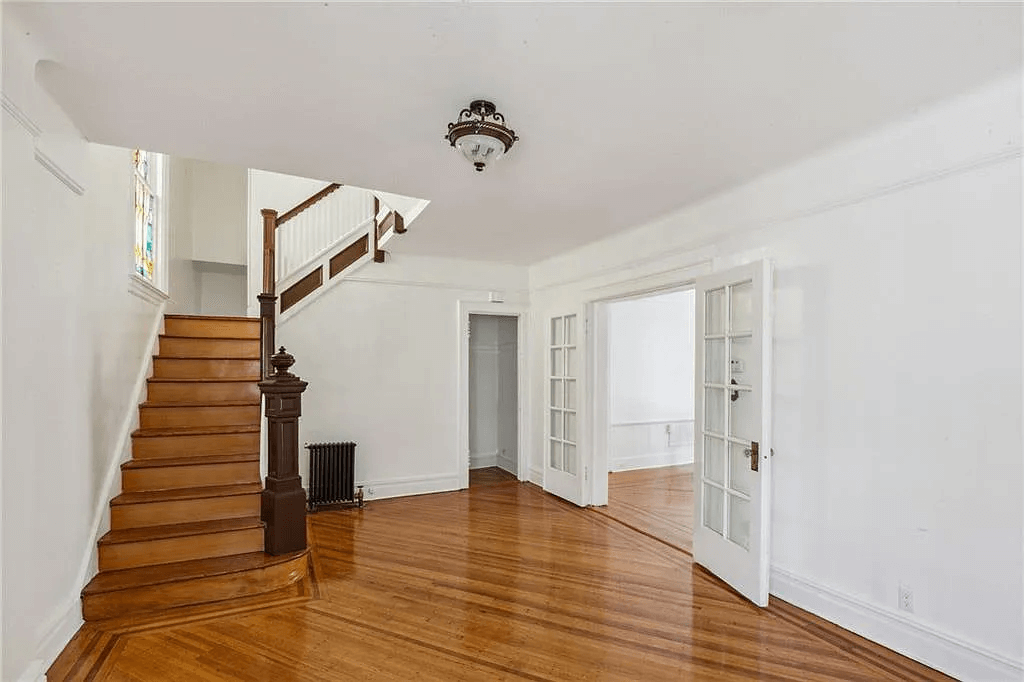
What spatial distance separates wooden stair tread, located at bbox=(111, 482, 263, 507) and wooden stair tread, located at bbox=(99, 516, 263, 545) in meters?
0.17

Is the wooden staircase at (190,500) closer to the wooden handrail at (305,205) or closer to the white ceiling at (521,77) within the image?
the wooden handrail at (305,205)

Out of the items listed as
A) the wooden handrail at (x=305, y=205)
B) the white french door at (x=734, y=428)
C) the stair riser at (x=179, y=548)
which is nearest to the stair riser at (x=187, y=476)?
the stair riser at (x=179, y=548)

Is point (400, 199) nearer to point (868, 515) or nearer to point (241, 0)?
point (241, 0)

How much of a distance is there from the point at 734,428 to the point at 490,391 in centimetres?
412

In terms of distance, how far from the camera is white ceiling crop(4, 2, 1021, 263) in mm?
1760

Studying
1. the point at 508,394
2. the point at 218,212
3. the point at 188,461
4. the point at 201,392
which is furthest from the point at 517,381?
the point at 218,212

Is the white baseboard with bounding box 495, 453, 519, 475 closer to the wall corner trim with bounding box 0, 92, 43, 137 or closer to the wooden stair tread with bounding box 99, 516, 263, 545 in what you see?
the wooden stair tread with bounding box 99, 516, 263, 545

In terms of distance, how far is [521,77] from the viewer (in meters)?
2.11

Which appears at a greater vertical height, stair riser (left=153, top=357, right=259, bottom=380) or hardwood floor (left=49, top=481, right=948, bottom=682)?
stair riser (left=153, top=357, right=259, bottom=380)

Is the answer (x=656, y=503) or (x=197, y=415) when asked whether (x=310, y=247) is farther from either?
(x=656, y=503)

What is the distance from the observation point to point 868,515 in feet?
8.80

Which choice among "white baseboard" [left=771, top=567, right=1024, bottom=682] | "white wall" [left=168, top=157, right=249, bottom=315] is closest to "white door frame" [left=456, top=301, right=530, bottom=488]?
"white baseboard" [left=771, top=567, right=1024, bottom=682]

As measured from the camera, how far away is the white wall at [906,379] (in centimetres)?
220

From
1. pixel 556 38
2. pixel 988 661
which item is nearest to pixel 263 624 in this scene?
pixel 556 38
